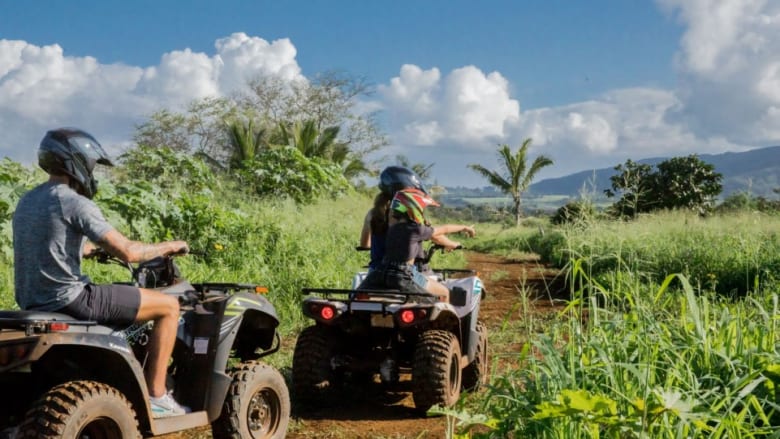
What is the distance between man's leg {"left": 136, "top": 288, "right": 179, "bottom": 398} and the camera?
170 inches

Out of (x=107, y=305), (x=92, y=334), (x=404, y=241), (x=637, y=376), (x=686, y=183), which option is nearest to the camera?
(x=637, y=376)

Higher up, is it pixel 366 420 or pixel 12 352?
pixel 12 352

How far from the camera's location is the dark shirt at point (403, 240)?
647cm

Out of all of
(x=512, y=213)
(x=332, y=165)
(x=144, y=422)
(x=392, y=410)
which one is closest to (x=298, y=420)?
(x=392, y=410)

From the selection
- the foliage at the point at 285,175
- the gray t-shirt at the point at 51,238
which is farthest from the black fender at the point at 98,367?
the foliage at the point at 285,175

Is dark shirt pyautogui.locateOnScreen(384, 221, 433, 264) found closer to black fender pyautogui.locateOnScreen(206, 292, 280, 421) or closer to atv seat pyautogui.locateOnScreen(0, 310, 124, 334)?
black fender pyautogui.locateOnScreen(206, 292, 280, 421)

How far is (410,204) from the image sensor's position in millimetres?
6496

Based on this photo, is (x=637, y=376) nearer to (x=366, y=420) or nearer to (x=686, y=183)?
(x=366, y=420)

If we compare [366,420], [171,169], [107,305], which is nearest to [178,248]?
[107,305]

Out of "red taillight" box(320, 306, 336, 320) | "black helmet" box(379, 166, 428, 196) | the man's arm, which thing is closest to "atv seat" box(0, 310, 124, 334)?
the man's arm

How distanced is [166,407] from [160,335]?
1.43ft

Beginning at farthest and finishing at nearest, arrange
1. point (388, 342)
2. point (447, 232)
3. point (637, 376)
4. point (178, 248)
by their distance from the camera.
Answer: point (447, 232), point (388, 342), point (178, 248), point (637, 376)

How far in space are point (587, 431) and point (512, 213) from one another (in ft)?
5.80

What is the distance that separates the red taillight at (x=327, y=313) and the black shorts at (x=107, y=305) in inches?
82.1
